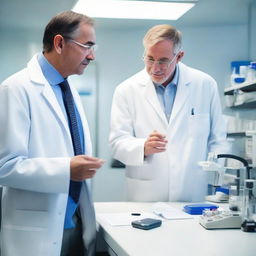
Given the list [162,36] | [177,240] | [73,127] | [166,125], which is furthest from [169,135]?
[177,240]

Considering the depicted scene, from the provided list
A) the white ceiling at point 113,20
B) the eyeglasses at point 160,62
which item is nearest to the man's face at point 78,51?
the eyeglasses at point 160,62

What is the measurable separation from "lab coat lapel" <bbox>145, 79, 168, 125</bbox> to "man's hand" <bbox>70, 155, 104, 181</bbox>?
0.80 meters

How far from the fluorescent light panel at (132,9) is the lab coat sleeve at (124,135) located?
1.85m

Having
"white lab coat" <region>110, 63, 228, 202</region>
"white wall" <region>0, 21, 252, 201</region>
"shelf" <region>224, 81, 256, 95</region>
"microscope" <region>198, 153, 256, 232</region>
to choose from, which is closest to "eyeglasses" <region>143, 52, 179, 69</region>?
"white lab coat" <region>110, 63, 228, 202</region>

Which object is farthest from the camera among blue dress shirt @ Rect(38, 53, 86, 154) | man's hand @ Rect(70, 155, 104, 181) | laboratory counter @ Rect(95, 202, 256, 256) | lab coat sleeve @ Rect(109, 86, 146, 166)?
lab coat sleeve @ Rect(109, 86, 146, 166)

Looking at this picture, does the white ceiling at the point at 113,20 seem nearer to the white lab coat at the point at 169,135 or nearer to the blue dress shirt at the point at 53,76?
the white lab coat at the point at 169,135

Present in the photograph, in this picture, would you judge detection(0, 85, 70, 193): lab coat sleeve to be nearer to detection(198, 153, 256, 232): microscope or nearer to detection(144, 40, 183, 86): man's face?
detection(198, 153, 256, 232): microscope

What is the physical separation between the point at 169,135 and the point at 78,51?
2.30 feet

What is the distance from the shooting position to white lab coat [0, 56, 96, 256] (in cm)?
133

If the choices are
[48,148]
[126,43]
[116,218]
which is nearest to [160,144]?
[116,218]

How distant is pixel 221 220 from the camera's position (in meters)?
1.37

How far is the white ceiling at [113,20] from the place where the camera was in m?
4.11

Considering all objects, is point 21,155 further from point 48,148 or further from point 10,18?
point 10,18

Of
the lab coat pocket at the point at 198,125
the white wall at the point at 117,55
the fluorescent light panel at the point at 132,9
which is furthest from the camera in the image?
the white wall at the point at 117,55
